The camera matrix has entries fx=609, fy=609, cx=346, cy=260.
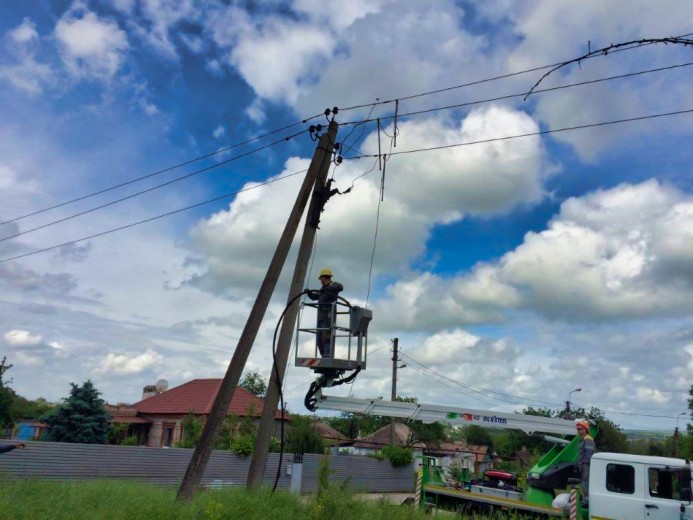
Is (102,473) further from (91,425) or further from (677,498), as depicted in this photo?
Answer: (677,498)

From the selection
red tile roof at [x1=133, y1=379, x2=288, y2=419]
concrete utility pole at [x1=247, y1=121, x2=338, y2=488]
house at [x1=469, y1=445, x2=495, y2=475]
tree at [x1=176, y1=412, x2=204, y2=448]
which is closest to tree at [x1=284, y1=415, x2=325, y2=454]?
tree at [x1=176, y1=412, x2=204, y2=448]

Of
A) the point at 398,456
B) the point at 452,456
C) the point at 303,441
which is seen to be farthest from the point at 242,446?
the point at 398,456

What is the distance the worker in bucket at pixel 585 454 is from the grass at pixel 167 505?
3.14 m

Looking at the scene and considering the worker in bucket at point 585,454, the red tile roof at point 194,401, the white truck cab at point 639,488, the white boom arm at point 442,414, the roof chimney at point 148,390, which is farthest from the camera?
the roof chimney at point 148,390

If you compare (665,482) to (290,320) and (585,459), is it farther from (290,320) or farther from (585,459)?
(290,320)

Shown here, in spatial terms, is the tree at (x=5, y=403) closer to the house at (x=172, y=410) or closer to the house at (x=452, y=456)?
the house at (x=172, y=410)

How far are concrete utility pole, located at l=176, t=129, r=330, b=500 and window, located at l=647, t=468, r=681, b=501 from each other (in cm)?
769

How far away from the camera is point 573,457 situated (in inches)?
525

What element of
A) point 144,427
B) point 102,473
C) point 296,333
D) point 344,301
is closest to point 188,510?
point 296,333

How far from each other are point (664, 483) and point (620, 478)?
0.74 m

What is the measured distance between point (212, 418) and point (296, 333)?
2109 millimetres

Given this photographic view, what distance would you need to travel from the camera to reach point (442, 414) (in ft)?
46.6

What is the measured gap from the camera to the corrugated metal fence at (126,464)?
53.5ft

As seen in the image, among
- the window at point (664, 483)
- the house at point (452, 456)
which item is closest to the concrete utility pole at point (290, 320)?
the house at point (452, 456)
